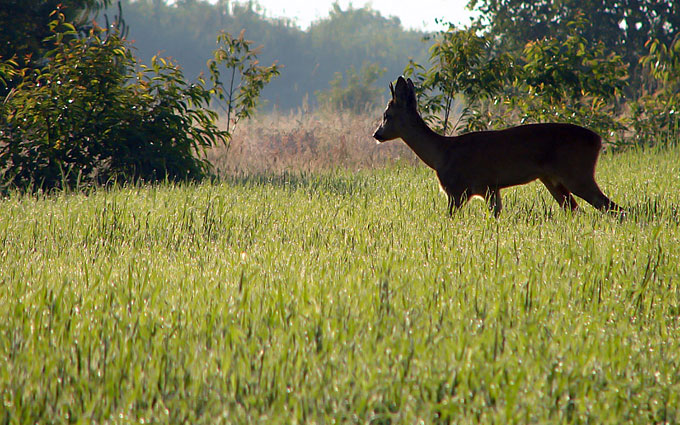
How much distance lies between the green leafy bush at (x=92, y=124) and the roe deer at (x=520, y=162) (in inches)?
180

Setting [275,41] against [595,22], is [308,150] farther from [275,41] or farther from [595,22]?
[275,41]

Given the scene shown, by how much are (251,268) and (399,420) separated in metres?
2.11

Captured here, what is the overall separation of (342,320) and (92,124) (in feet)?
24.4

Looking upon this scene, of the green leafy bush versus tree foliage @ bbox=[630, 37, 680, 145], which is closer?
the green leafy bush

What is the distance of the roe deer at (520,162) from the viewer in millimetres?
6027

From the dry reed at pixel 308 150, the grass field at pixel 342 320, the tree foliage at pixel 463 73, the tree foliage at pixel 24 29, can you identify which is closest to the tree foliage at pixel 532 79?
the tree foliage at pixel 463 73

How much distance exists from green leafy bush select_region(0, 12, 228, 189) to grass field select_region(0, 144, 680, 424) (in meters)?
3.67

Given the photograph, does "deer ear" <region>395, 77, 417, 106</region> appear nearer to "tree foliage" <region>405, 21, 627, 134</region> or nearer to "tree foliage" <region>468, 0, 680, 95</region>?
"tree foliage" <region>405, 21, 627, 134</region>

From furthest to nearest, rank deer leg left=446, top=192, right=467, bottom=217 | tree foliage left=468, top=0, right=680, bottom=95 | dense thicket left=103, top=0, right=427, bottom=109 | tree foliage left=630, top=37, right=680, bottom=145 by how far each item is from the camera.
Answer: dense thicket left=103, top=0, right=427, bottom=109
tree foliage left=468, top=0, right=680, bottom=95
tree foliage left=630, top=37, right=680, bottom=145
deer leg left=446, top=192, right=467, bottom=217

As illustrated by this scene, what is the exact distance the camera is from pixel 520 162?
6.04 meters

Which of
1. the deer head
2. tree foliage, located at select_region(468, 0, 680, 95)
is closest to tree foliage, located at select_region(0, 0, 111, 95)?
the deer head

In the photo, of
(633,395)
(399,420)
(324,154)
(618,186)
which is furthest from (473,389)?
(324,154)

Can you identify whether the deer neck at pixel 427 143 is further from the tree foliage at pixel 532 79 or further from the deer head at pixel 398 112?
the tree foliage at pixel 532 79

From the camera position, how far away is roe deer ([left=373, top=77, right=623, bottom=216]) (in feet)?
19.8
